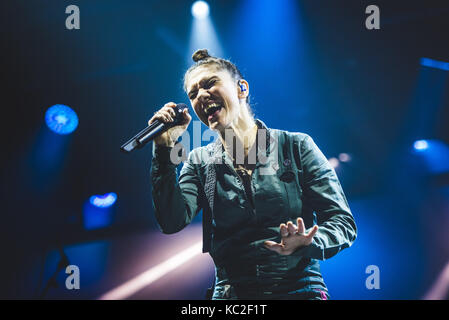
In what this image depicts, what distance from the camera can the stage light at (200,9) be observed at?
259 centimetres

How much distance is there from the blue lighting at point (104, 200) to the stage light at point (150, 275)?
0.77m

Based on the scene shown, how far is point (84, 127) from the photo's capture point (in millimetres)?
3025

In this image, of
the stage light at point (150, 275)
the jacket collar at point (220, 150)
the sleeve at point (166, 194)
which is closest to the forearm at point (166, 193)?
the sleeve at point (166, 194)

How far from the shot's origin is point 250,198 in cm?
144

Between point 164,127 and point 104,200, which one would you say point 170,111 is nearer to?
point 164,127

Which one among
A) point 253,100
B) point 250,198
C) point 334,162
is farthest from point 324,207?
point 334,162

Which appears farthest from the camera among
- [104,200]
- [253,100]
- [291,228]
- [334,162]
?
[104,200]

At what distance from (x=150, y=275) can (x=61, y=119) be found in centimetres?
168

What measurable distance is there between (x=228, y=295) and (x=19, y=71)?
2810 millimetres
